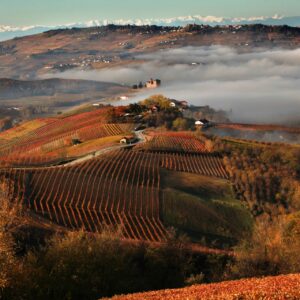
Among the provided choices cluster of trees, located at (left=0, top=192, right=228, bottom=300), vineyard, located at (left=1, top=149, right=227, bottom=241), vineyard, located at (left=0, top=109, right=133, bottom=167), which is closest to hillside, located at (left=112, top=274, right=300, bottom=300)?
cluster of trees, located at (left=0, top=192, right=228, bottom=300)

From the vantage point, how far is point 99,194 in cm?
5391

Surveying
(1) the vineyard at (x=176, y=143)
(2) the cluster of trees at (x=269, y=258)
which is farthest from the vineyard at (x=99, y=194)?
(2) the cluster of trees at (x=269, y=258)

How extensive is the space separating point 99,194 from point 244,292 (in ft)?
117

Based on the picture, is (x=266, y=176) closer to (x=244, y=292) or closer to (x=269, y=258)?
(x=269, y=258)

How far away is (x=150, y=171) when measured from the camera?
64.6 m

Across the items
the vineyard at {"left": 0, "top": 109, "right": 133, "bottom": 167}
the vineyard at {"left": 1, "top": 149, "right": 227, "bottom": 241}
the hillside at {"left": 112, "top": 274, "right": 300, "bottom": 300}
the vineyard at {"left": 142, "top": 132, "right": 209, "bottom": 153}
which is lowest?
the vineyard at {"left": 0, "top": 109, "right": 133, "bottom": 167}

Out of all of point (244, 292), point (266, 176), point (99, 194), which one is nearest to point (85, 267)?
point (244, 292)

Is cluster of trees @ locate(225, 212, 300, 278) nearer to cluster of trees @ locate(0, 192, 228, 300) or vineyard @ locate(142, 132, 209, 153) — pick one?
cluster of trees @ locate(0, 192, 228, 300)

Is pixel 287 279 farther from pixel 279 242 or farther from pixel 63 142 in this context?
pixel 63 142

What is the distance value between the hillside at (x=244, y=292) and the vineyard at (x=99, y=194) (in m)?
18.9

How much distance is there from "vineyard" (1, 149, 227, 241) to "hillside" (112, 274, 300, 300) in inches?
743

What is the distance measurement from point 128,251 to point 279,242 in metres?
11.3

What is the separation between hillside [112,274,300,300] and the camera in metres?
18.8

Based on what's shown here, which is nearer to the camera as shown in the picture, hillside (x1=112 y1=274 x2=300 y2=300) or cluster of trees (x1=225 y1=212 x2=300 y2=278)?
hillside (x1=112 y1=274 x2=300 y2=300)
